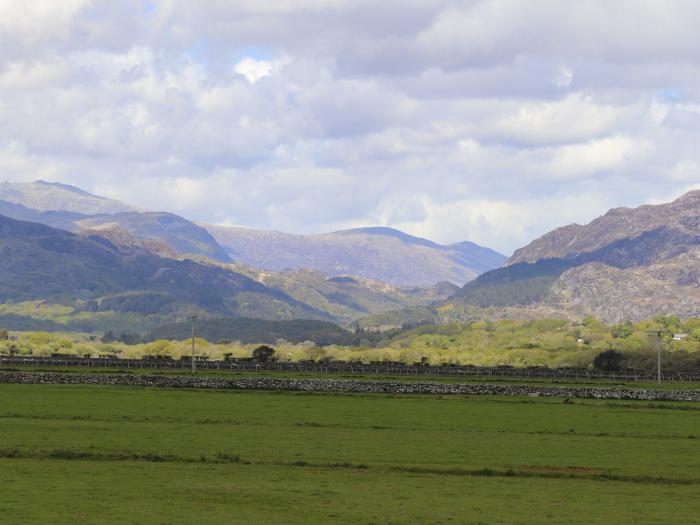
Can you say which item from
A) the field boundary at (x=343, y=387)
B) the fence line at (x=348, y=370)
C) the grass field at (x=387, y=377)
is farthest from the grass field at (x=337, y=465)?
the fence line at (x=348, y=370)

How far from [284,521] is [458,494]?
9.12 m

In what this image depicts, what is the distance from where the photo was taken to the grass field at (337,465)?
37188mm

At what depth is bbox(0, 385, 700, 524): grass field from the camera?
122 ft

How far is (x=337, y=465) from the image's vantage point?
4978 centimetres

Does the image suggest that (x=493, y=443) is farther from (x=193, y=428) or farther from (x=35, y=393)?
(x=35, y=393)

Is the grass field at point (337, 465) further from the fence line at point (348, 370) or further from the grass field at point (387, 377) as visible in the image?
the fence line at point (348, 370)

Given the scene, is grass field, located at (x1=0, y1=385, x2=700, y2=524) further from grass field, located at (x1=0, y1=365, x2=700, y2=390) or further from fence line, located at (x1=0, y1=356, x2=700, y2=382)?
fence line, located at (x1=0, y1=356, x2=700, y2=382)

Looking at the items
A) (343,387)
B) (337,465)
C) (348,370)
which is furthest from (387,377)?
(337,465)

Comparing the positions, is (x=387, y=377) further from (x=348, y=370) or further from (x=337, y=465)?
(x=337, y=465)

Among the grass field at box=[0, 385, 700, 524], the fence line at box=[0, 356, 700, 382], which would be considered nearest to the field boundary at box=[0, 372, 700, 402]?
the grass field at box=[0, 385, 700, 524]

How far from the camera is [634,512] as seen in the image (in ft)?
125

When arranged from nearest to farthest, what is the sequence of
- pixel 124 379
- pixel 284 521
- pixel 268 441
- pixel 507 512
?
pixel 284 521 → pixel 507 512 → pixel 268 441 → pixel 124 379

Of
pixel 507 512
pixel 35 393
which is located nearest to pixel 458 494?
pixel 507 512

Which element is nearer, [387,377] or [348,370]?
[387,377]
